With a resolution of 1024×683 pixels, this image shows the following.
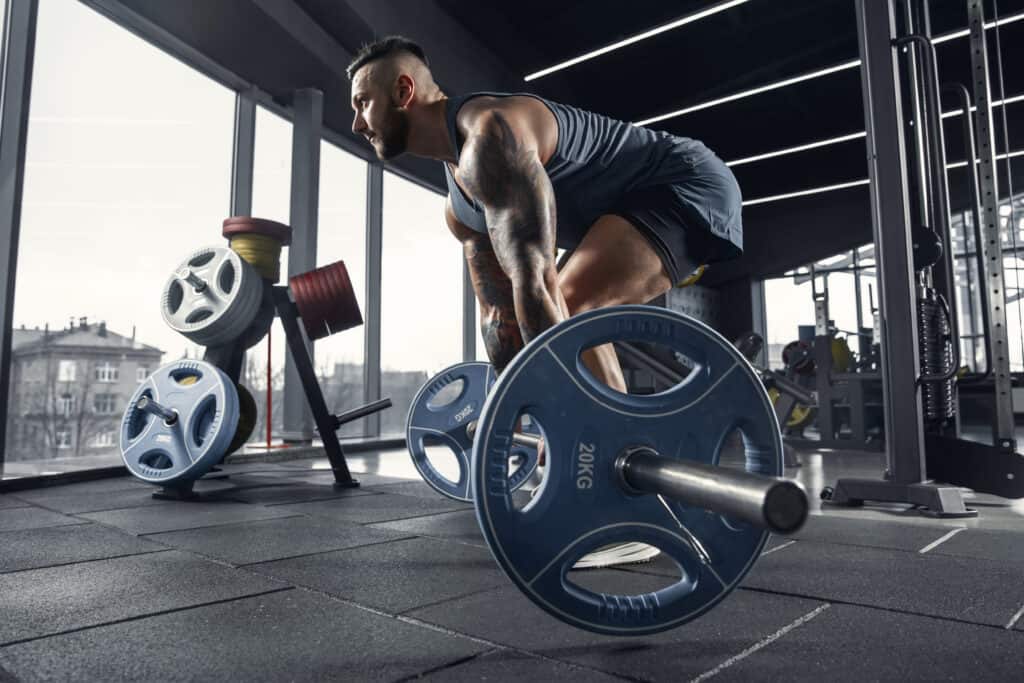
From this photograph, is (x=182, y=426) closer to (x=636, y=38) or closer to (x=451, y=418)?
(x=451, y=418)

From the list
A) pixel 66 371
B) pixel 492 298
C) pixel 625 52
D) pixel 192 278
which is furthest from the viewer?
pixel 625 52

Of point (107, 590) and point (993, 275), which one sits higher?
point (993, 275)

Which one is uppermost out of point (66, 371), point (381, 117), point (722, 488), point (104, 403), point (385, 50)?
point (385, 50)

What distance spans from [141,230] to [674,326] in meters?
3.34

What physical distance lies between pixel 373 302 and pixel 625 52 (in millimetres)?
2386

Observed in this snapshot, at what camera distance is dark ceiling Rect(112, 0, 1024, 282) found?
12.1ft

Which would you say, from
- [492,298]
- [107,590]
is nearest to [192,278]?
[492,298]

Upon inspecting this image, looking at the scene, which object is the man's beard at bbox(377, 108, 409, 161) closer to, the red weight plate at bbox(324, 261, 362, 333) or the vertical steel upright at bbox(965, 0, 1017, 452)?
the red weight plate at bbox(324, 261, 362, 333)

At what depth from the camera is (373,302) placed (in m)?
4.86

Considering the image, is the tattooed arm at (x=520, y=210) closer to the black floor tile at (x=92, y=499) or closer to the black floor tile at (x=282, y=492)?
the black floor tile at (x=282, y=492)

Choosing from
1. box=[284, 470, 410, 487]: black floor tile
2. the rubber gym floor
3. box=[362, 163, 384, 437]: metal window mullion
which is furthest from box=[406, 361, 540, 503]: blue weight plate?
box=[362, 163, 384, 437]: metal window mullion

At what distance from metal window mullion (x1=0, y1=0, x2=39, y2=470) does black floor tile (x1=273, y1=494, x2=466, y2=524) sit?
5.31ft

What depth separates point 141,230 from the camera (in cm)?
339

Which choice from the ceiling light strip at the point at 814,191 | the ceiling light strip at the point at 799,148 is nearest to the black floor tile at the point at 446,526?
the ceiling light strip at the point at 799,148
